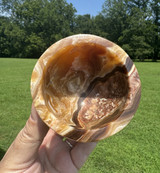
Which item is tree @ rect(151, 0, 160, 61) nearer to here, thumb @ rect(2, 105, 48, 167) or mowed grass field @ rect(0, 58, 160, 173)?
mowed grass field @ rect(0, 58, 160, 173)

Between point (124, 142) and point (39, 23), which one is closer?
point (124, 142)

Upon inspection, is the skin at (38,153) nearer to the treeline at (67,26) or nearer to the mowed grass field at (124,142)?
the mowed grass field at (124,142)

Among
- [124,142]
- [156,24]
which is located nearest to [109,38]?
[156,24]

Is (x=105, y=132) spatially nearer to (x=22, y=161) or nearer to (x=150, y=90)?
(x=22, y=161)

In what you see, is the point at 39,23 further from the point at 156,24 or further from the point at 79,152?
the point at 79,152

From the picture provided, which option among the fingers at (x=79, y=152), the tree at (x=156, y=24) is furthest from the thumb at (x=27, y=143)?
the tree at (x=156, y=24)

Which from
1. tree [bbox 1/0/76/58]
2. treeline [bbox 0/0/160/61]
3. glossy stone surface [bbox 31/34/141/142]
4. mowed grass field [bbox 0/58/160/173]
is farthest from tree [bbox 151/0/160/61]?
glossy stone surface [bbox 31/34/141/142]
